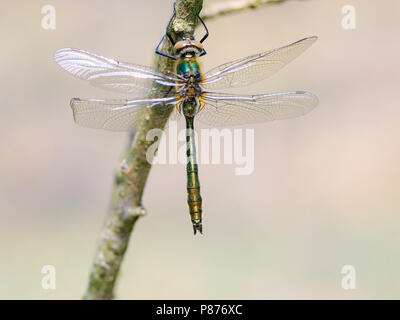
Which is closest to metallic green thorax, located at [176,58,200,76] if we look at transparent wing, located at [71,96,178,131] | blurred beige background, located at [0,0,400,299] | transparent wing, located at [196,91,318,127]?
transparent wing, located at [71,96,178,131]

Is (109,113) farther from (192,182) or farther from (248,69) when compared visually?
(248,69)

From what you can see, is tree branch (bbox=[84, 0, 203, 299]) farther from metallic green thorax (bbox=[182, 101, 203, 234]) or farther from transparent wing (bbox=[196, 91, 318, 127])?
transparent wing (bbox=[196, 91, 318, 127])

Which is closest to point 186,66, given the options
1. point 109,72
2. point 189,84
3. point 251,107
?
point 189,84

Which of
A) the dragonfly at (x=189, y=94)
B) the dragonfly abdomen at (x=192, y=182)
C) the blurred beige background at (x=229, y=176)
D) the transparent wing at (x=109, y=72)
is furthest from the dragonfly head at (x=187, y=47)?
the blurred beige background at (x=229, y=176)

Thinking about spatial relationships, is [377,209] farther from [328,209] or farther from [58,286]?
[58,286]

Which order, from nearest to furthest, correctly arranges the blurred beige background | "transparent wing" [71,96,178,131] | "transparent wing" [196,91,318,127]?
"transparent wing" [71,96,178,131] → "transparent wing" [196,91,318,127] → the blurred beige background

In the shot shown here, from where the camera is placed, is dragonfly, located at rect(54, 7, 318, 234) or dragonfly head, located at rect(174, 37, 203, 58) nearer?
dragonfly head, located at rect(174, 37, 203, 58)

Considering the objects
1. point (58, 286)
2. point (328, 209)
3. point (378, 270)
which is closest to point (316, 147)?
point (328, 209)
